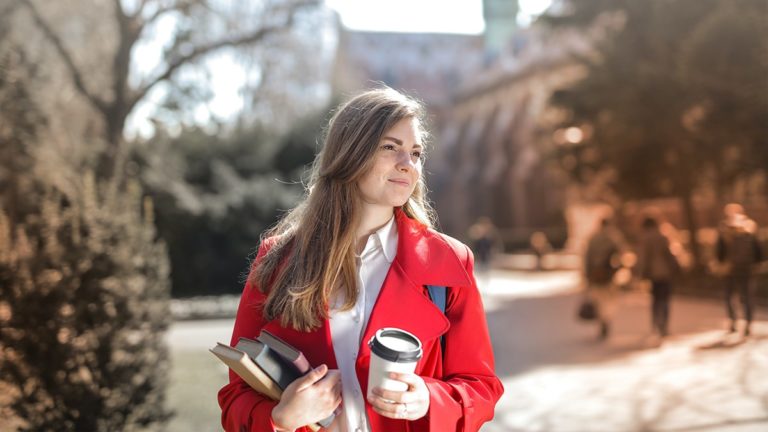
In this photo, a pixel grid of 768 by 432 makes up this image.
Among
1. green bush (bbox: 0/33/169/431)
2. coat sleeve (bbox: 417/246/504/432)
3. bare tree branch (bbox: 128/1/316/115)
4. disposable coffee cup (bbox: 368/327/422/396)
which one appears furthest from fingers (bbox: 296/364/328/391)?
bare tree branch (bbox: 128/1/316/115)

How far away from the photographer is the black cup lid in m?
1.89

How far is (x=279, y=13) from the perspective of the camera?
15.5 metres

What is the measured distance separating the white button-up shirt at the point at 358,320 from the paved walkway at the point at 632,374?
5.92 m

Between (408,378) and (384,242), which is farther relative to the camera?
(384,242)

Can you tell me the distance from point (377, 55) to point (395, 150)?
325 ft

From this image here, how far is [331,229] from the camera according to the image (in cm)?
226

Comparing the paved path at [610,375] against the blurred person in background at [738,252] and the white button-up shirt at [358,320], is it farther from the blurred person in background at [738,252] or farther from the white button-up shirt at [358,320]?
the white button-up shirt at [358,320]

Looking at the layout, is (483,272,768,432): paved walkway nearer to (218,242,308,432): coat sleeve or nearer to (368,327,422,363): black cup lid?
(218,242,308,432): coat sleeve

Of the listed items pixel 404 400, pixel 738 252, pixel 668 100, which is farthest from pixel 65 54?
pixel 668 100

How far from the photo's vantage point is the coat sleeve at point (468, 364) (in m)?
2.13

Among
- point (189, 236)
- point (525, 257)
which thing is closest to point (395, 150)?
point (189, 236)

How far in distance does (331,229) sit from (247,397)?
19.8 inches

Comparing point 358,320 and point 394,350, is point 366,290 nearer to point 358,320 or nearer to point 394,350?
point 358,320

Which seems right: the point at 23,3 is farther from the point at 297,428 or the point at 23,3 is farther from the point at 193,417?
the point at 297,428
